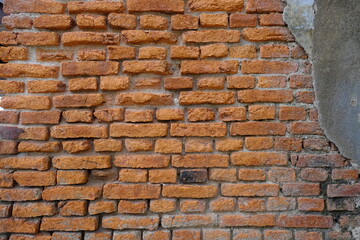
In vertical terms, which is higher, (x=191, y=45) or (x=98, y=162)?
(x=191, y=45)

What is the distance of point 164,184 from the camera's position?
1.53 metres

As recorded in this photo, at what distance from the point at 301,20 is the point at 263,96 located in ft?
1.78

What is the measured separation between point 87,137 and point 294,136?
1.31m

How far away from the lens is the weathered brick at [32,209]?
1498mm

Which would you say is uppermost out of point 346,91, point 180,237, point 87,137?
point 346,91

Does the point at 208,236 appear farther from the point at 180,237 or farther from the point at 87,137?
the point at 87,137

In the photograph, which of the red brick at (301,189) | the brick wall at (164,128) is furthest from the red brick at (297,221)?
the red brick at (301,189)

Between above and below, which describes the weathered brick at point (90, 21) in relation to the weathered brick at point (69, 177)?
above

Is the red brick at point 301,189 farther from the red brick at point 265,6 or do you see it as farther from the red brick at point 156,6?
the red brick at point 156,6

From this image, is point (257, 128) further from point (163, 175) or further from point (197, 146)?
point (163, 175)

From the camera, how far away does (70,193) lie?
1.51 m

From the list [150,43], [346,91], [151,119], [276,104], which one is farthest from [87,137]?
[346,91]

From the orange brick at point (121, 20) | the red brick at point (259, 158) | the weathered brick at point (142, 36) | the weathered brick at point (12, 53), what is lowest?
the red brick at point (259, 158)

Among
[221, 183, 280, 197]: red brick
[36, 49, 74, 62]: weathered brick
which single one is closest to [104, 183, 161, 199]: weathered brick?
[221, 183, 280, 197]: red brick
